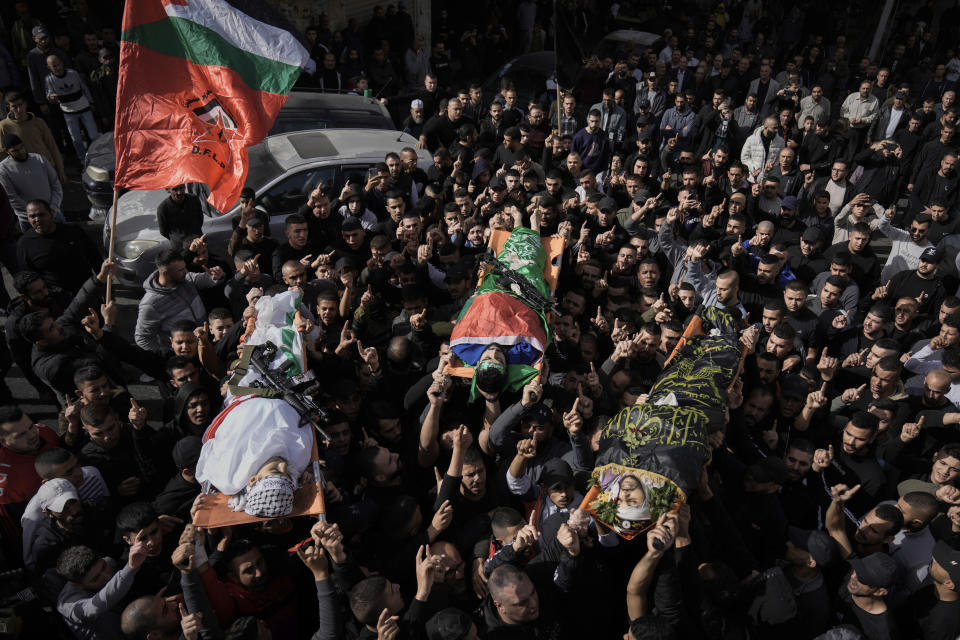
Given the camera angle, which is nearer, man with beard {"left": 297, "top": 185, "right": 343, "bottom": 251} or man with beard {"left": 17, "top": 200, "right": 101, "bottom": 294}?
man with beard {"left": 17, "top": 200, "right": 101, "bottom": 294}

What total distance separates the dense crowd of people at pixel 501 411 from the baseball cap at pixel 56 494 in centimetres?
1

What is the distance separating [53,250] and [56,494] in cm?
297

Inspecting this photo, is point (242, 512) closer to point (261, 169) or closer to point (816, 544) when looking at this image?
point (816, 544)

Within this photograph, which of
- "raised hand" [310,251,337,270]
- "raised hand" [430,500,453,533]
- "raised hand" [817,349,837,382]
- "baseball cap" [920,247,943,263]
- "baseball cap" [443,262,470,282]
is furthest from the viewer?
"baseball cap" [920,247,943,263]

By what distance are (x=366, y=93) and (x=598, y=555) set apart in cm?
818

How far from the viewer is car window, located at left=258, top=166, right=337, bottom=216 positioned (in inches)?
272

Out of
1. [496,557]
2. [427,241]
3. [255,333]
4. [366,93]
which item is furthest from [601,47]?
[496,557]

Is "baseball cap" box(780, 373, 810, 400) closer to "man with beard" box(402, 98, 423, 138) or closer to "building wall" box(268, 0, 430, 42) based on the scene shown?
"man with beard" box(402, 98, 423, 138)

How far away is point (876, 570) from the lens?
318 centimetres

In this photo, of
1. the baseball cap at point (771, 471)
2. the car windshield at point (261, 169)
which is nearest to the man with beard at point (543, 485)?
the baseball cap at point (771, 471)

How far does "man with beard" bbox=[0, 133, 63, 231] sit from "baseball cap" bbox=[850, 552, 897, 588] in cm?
712

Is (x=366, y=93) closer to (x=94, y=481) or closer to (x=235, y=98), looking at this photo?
(x=235, y=98)

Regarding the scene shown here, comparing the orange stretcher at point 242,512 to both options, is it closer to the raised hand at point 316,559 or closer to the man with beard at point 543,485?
the raised hand at point 316,559

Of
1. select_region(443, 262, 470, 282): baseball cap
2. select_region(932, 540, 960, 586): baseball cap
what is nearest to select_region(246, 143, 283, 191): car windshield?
select_region(443, 262, 470, 282): baseball cap
